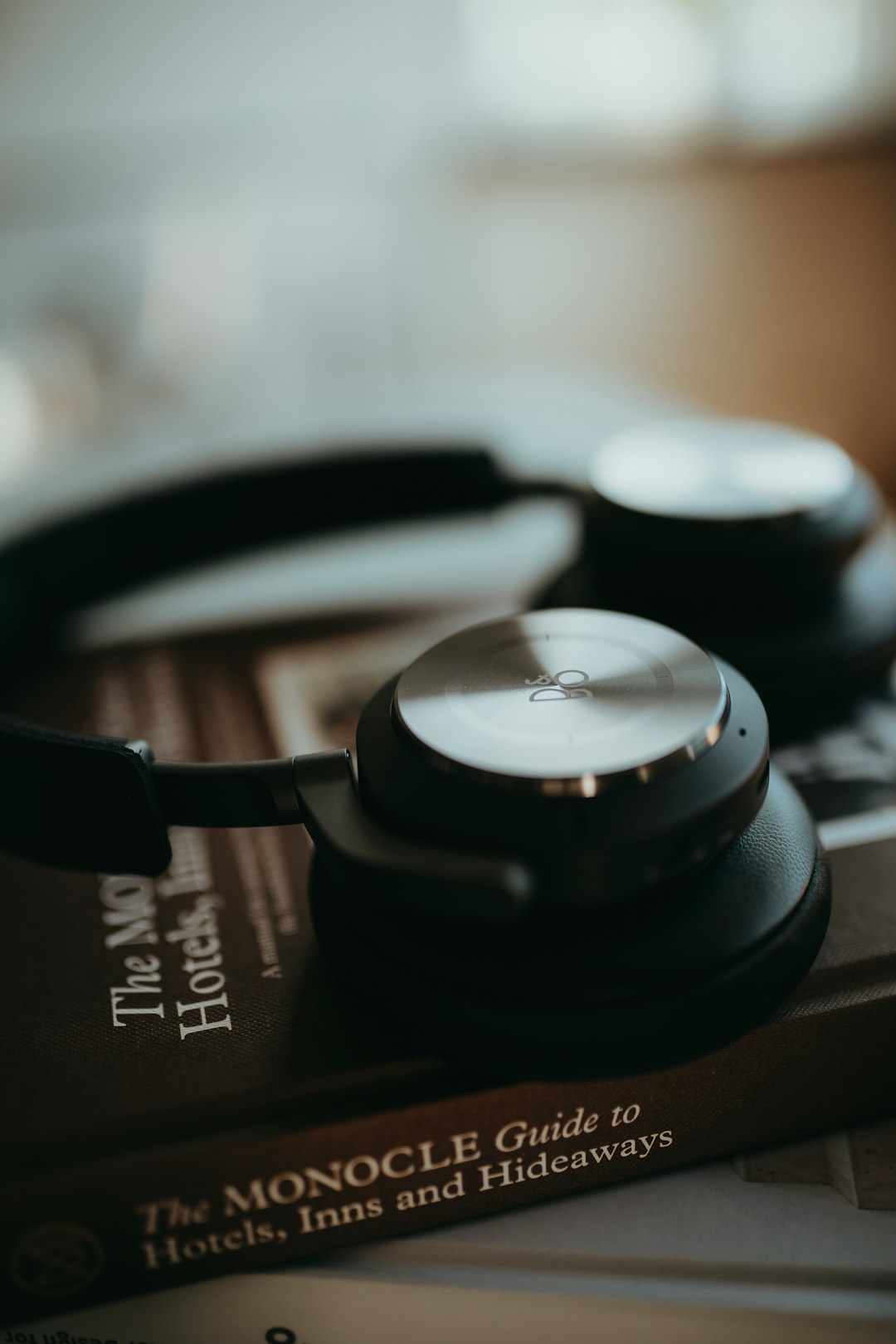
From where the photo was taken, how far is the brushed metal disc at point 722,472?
1.30ft

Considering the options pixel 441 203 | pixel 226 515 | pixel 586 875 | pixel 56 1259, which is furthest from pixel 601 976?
pixel 441 203

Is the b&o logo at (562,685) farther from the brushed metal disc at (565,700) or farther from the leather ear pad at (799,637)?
the leather ear pad at (799,637)

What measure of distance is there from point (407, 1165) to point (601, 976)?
0.08 meters

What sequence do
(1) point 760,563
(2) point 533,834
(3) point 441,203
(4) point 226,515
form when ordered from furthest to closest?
(3) point 441,203 → (4) point 226,515 → (1) point 760,563 → (2) point 533,834

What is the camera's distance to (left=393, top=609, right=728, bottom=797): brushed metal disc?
9.8 inches

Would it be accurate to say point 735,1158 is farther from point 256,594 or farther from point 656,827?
point 256,594

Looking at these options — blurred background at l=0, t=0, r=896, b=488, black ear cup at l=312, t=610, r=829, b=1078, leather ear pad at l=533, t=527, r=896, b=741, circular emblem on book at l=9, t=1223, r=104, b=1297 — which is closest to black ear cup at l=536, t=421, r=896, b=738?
leather ear pad at l=533, t=527, r=896, b=741

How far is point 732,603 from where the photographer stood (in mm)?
390

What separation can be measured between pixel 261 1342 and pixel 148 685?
30cm

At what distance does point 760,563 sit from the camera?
383 mm

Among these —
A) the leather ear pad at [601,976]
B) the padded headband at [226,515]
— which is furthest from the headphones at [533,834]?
the padded headband at [226,515]

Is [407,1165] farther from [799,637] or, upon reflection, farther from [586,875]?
[799,637]

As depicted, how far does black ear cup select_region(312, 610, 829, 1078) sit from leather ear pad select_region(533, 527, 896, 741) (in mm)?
120

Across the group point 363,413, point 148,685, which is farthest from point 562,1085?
point 363,413
